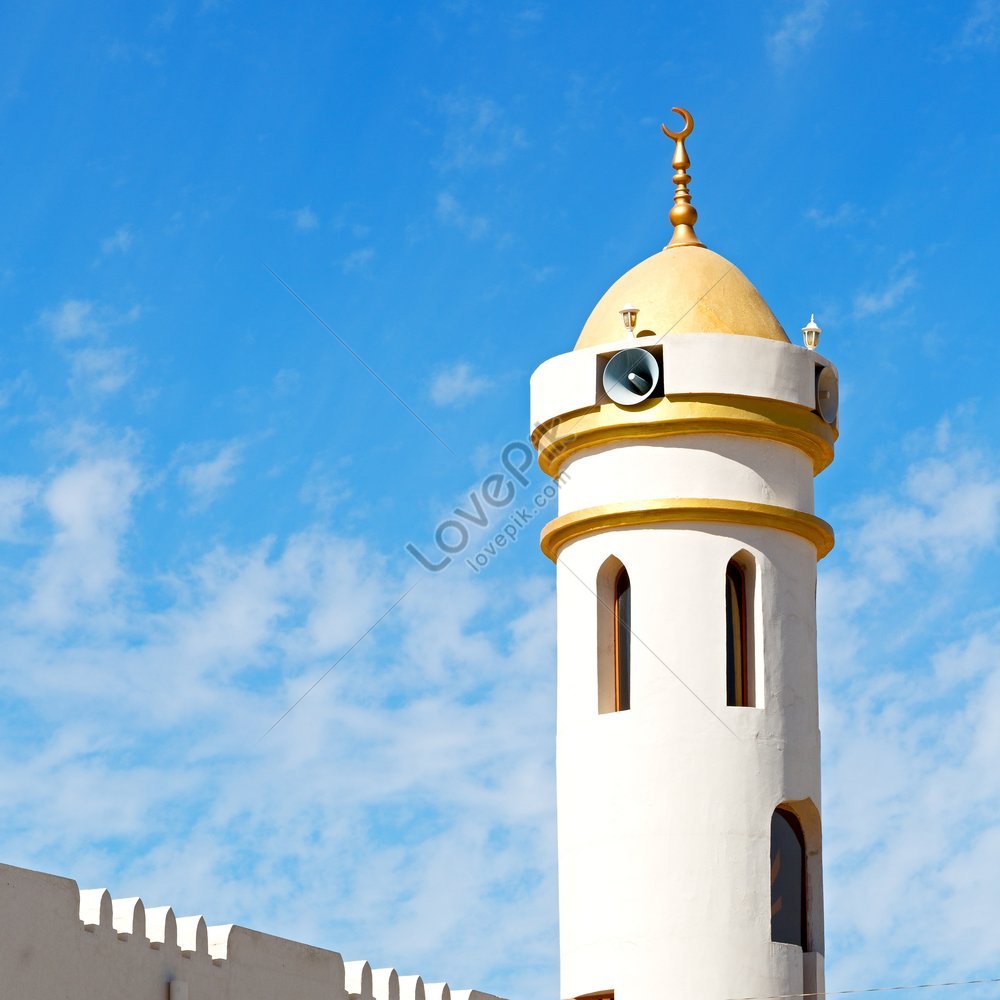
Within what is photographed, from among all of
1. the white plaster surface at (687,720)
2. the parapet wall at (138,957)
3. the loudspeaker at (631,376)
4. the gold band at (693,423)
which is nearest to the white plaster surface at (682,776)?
the white plaster surface at (687,720)

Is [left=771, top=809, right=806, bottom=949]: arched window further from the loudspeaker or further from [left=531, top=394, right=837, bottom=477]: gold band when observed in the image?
the loudspeaker

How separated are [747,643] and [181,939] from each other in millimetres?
6065

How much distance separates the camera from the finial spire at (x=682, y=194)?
71.2 feet

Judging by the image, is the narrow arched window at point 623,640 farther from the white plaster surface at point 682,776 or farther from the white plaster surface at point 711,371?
the white plaster surface at point 711,371

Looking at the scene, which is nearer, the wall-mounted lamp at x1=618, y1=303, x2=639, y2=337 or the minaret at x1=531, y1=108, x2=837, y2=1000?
the minaret at x1=531, y1=108, x2=837, y2=1000

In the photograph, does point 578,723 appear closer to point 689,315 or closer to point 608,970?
point 608,970

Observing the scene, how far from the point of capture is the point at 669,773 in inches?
753

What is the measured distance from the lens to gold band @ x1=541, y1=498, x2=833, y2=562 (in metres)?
19.6

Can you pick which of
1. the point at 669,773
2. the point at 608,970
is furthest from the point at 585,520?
the point at 608,970

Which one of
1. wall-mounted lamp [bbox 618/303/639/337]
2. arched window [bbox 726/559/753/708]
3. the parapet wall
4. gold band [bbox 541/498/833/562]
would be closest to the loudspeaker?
wall-mounted lamp [bbox 618/303/639/337]

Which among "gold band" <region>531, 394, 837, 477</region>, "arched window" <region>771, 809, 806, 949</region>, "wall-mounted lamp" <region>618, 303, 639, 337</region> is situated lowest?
"arched window" <region>771, 809, 806, 949</region>

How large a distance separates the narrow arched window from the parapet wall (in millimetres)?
Answer: 3399

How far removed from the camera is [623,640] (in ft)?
65.6

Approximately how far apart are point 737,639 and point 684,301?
10.2 ft
